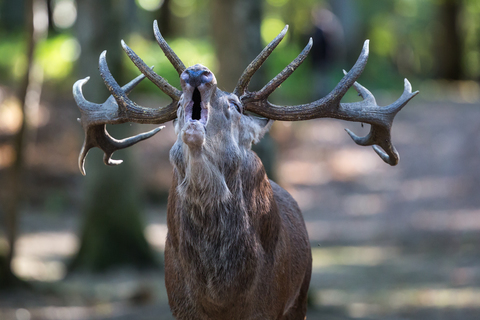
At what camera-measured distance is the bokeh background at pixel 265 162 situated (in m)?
9.84

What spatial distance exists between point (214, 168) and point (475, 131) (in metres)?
16.6

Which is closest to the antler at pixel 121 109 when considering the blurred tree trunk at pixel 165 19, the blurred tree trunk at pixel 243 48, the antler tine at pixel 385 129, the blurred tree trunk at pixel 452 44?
the antler tine at pixel 385 129

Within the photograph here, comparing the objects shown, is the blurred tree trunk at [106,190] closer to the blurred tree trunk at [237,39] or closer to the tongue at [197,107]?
the blurred tree trunk at [237,39]

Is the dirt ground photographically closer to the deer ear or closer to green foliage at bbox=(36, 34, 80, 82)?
green foliage at bbox=(36, 34, 80, 82)

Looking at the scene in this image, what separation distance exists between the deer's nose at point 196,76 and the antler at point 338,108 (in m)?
0.77

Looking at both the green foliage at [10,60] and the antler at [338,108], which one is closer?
the antler at [338,108]

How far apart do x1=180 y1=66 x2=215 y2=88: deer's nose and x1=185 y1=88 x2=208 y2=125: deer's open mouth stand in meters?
0.07

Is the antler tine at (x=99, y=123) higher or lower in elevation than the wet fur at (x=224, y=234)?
higher

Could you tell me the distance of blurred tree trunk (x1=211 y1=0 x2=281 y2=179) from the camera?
9070mm

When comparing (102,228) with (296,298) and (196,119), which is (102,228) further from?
(196,119)

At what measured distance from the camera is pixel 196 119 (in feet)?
13.8

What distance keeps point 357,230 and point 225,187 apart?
10585 mm

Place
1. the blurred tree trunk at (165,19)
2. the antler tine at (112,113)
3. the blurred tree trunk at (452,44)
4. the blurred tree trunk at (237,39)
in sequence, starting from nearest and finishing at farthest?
the antler tine at (112,113) < the blurred tree trunk at (237,39) < the blurred tree trunk at (452,44) < the blurred tree trunk at (165,19)

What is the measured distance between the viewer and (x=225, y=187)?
446cm
